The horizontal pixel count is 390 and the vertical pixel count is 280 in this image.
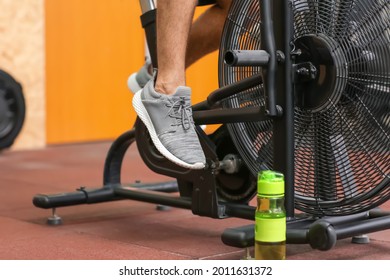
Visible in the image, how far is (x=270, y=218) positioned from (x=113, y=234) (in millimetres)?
795

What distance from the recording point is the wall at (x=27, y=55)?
4.43 metres

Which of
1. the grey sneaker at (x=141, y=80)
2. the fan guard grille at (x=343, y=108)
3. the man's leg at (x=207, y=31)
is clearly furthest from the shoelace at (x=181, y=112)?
the grey sneaker at (x=141, y=80)

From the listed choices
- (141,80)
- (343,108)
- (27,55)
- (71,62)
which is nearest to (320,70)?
(343,108)

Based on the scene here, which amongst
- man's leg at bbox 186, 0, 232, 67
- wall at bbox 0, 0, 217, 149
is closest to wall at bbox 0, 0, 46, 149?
wall at bbox 0, 0, 217, 149

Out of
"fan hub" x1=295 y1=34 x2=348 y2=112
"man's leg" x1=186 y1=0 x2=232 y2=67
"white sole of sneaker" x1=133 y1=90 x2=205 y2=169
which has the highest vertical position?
"man's leg" x1=186 y1=0 x2=232 y2=67

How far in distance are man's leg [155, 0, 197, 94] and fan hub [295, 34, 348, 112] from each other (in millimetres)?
307

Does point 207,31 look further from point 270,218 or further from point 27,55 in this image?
point 27,55

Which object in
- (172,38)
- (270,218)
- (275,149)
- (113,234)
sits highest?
(172,38)

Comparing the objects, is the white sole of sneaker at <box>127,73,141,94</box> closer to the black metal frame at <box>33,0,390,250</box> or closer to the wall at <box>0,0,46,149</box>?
the black metal frame at <box>33,0,390,250</box>

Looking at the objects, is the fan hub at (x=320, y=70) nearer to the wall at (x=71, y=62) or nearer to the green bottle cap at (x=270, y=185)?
the green bottle cap at (x=270, y=185)

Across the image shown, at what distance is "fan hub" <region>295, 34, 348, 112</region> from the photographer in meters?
1.82

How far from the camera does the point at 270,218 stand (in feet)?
5.05
